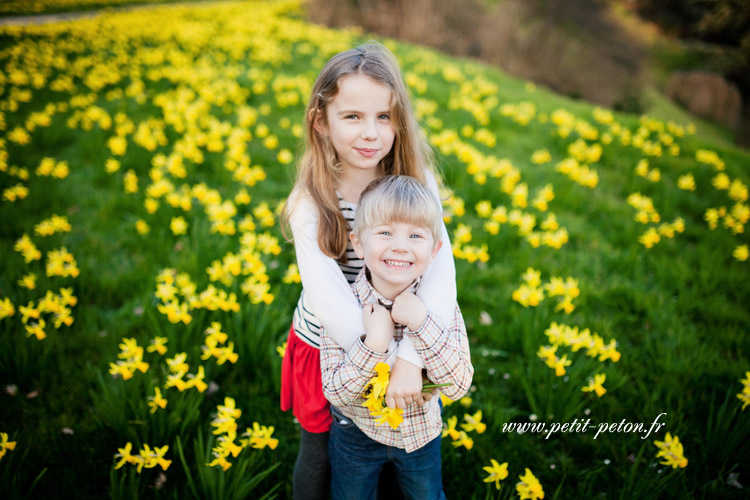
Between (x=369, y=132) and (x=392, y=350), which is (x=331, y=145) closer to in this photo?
(x=369, y=132)

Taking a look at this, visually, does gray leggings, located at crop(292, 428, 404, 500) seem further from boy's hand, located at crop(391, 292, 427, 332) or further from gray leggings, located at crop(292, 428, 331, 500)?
boy's hand, located at crop(391, 292, 427, 332)

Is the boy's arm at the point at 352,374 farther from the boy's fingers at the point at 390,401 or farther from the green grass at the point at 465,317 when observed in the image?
the green grass at the point at 465,317

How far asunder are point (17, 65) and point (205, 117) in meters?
3.51

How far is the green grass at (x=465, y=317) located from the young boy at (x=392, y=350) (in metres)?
0.35

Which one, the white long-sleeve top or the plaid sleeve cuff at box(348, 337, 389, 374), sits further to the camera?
the white long-sleeve top

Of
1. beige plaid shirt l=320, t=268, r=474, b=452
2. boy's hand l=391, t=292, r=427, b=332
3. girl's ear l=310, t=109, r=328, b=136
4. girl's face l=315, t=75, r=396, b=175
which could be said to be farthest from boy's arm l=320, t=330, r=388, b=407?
girl's ear l=310, t=109, r=328, b=136

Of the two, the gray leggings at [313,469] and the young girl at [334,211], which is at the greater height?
the young girl at [334,211]

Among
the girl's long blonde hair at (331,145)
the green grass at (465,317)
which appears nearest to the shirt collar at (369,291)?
the girl's long blonde hair at (331,145)

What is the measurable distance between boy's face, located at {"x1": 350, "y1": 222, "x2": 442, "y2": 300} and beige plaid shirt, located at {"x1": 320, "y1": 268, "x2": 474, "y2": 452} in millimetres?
107

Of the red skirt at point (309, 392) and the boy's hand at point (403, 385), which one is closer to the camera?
the boy's hand at point (403, 385)

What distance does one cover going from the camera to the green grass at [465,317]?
5.67 feet

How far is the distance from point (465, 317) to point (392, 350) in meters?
1.35

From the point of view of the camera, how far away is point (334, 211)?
1.61m

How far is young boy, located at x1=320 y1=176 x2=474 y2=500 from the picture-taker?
1320 millimetres
